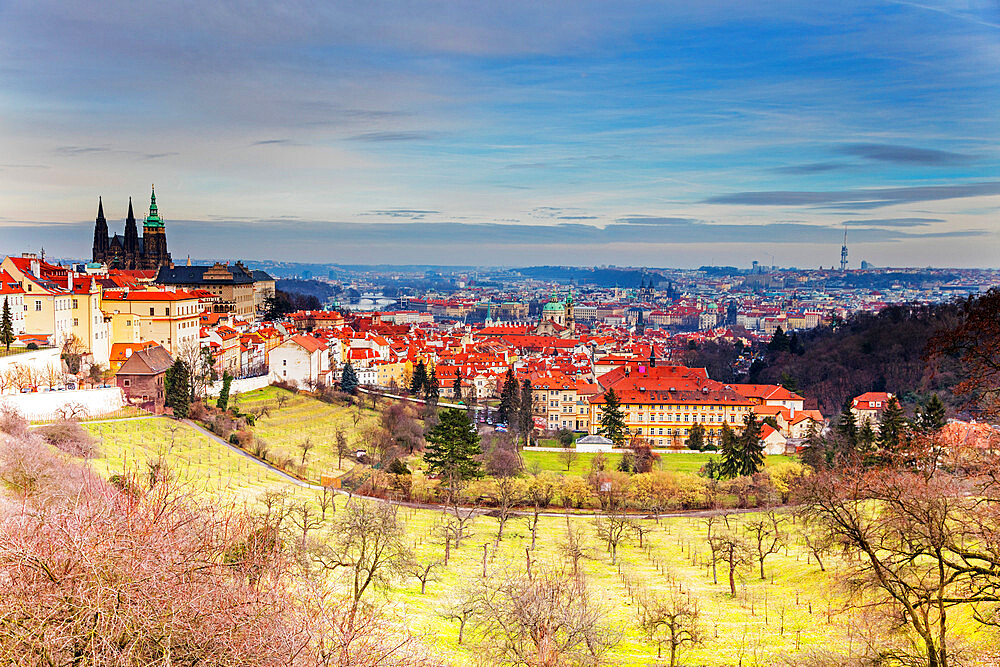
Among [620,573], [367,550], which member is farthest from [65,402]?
[620,573]

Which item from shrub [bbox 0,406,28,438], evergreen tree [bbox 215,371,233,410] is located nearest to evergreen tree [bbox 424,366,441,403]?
evergreen tree [bbox 215,371,233,410]

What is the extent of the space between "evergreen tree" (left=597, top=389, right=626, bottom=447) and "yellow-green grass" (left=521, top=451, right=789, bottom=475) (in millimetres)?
2400

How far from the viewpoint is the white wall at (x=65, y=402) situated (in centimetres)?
2491

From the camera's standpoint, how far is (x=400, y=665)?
7.20 m

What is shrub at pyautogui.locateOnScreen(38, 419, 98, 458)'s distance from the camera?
21266 mm

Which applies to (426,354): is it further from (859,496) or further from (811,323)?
(811,323)

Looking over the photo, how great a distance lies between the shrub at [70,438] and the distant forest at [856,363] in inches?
1588

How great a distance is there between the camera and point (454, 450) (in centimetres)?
2903

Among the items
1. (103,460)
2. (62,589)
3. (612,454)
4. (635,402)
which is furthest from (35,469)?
(635,402)

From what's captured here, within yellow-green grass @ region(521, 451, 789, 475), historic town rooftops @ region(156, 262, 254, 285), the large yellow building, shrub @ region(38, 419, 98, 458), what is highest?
historic town rooftops @ region(156, 262, 254, 285)

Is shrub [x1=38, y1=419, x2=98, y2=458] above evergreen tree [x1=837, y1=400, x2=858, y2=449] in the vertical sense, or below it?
above

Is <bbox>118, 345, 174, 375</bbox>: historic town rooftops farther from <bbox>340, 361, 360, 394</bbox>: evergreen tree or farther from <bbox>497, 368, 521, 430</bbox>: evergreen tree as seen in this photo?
<bbox>497, 368, 521, 430</bbox>: evergreen tree

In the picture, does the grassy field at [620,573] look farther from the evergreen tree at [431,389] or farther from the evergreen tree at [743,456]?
the evergreen tree at [431,389]

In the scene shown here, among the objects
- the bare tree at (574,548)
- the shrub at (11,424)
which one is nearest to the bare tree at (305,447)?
the shrub at (11,424)
